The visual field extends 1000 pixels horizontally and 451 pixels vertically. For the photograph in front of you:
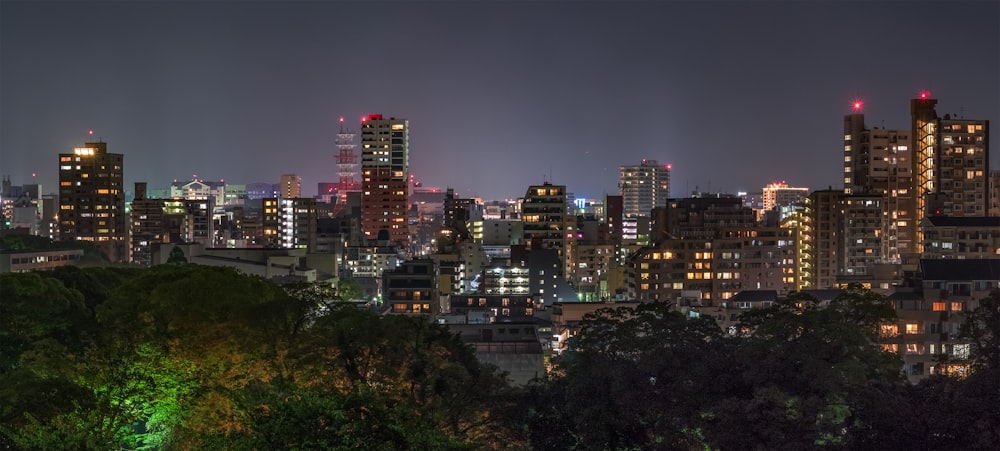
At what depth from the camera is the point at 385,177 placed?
79562 millimetres

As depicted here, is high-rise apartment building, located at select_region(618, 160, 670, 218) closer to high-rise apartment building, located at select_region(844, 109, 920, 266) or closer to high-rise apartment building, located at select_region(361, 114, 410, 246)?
high-rise apartment building, located at select_region(361, 114, 410, 246)

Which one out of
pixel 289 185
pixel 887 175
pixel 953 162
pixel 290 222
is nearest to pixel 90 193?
pixel 290 222

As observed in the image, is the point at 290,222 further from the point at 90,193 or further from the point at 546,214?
the point at 546,214

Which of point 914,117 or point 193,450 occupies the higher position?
point 914,117

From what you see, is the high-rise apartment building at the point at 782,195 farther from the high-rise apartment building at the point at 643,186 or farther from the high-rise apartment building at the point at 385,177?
the high-rise apartment building at the point at 385,177

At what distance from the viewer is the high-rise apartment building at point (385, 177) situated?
78688mm

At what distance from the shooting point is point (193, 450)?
11102mm

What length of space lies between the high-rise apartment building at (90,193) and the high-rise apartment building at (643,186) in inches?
2777

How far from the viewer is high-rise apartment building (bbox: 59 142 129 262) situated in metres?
53.2

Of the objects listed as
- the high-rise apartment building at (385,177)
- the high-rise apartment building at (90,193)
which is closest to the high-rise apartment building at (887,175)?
the high-rise apartment building at (385,177)

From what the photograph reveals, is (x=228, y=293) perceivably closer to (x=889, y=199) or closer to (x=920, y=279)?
(x=920, y=279)

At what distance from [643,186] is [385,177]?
4425cm

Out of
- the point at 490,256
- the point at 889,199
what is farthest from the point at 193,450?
the point at 490,256

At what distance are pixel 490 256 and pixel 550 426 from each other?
138ft
